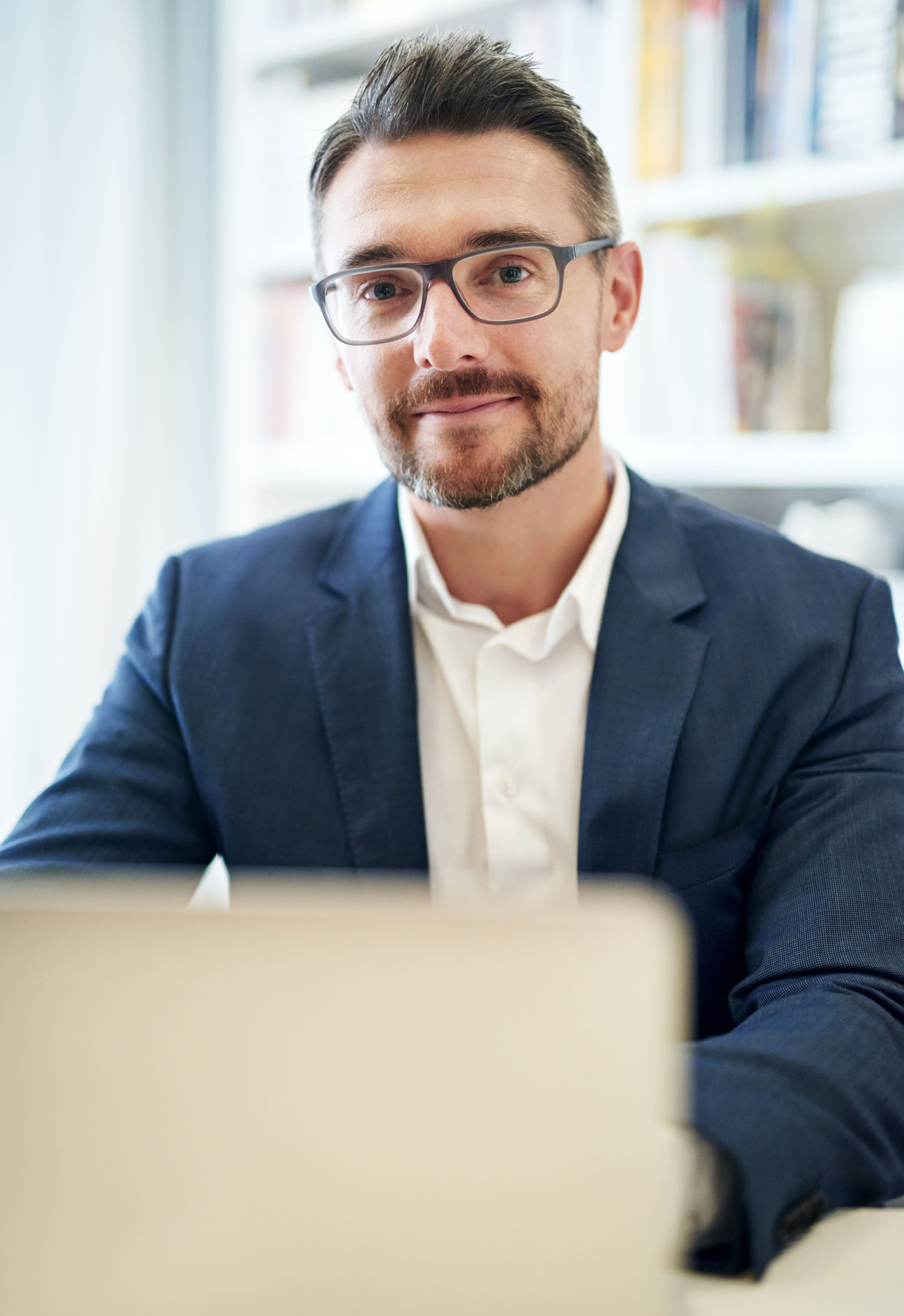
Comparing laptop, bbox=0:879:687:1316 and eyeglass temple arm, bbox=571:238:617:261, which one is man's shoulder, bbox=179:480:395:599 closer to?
eyeglass temple arm, bbox=571:238:617:261

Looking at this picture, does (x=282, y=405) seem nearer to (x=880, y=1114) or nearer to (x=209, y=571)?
(x=209, y=571)

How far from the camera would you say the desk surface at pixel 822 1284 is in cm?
60

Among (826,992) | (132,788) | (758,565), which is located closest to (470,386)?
(758,565)

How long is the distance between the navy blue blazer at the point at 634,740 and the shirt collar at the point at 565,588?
2 centimetres

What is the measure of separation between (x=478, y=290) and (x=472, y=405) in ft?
0.38

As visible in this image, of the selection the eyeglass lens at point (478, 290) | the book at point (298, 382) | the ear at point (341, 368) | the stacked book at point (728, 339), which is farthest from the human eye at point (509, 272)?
the book at point (298, 382)

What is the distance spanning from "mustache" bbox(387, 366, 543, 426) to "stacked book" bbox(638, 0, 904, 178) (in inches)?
34.4

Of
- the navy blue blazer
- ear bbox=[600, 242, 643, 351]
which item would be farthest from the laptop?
ear bbox=[600, 242, 643, 351]

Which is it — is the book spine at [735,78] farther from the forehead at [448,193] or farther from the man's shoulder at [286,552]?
the man's shoulder at [286,552]

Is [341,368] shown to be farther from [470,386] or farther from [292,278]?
[292,278]

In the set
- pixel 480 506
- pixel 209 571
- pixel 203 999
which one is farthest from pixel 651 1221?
pixel 209 571

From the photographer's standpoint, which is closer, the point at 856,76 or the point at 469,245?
the point at 469,245

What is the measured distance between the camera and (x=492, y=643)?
48.3 inches

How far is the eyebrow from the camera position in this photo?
116 centimetres
